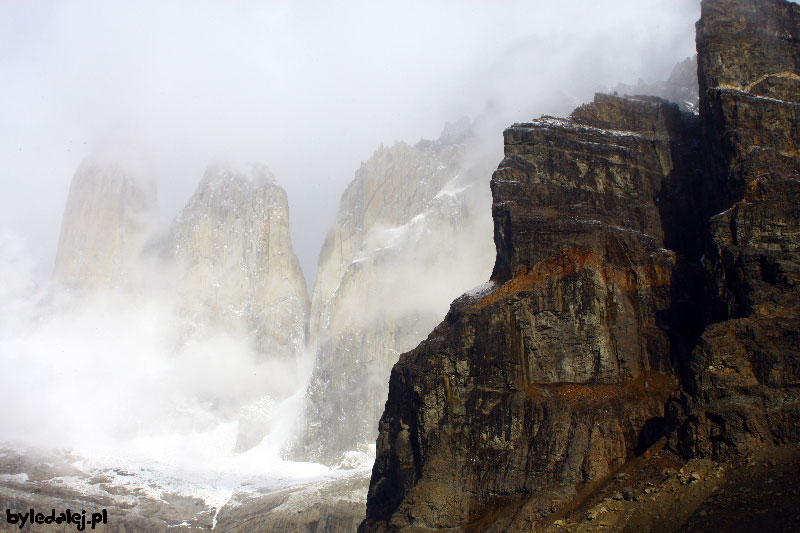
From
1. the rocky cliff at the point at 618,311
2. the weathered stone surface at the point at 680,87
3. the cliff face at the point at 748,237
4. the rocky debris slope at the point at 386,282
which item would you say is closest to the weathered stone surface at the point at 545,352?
the rocky cliff at the point at 618,311

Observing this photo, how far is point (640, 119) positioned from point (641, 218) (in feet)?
39.0

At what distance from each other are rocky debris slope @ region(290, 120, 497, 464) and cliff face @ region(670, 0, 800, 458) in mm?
89157

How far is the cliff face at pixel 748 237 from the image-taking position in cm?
4638

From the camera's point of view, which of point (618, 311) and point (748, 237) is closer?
point (748, 237)

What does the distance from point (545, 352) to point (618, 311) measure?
6226 millimetres

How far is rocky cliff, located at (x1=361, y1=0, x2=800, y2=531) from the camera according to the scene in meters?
49.4

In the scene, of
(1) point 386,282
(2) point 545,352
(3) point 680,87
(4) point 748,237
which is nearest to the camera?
(4) point 748,237

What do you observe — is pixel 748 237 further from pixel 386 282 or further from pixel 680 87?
pixel 386 282

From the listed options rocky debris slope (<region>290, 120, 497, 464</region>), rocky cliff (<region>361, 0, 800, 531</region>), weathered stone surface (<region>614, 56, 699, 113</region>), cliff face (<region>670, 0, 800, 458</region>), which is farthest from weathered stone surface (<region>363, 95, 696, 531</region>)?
rocky debris slope (<region>290, 120, 497, 464</region>)

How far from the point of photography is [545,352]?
58438 millimetres

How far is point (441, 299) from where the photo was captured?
160000 mm

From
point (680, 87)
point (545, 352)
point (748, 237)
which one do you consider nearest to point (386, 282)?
point (680, 87)

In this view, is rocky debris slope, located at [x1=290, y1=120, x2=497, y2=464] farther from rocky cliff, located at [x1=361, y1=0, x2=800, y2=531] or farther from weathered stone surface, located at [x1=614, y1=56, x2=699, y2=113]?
rocky cliff, located at [x1=361, y1=0, x2=800, y2=531]

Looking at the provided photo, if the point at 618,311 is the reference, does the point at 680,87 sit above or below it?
above
